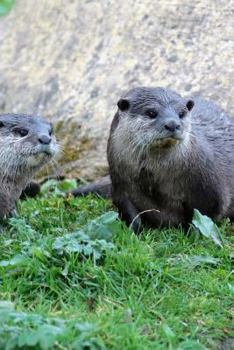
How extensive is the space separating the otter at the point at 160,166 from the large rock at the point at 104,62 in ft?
4.14

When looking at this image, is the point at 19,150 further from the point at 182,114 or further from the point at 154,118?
the point at 182,114

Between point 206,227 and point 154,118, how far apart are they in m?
0.61

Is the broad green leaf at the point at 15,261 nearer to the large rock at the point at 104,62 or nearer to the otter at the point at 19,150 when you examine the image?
the otter at the point at 19,150

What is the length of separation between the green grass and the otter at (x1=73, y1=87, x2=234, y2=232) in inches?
8.5

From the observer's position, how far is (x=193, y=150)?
16.1ft

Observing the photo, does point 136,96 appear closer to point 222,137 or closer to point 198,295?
point 222,137

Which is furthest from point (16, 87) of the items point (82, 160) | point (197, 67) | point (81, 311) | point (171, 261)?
point (81, 311)

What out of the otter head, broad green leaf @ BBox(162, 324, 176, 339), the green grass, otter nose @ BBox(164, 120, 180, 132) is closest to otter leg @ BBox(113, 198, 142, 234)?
the green grass

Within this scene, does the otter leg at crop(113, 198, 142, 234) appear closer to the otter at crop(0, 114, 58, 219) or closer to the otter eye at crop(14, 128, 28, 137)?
the otter at crop(0, 114, 58, 219)

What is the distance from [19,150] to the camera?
484cm

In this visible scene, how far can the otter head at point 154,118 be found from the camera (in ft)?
15.3

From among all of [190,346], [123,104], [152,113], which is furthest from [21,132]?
[190,346]

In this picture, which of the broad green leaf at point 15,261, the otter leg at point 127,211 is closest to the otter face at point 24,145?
the otter leg at point 127,211

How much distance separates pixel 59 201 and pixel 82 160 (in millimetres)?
975
